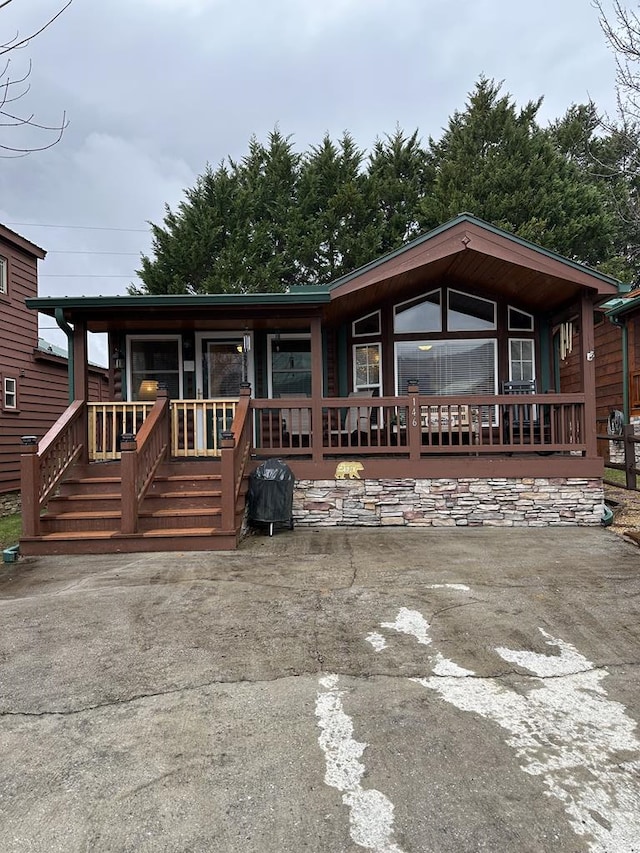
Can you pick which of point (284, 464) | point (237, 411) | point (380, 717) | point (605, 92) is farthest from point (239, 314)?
point (605, 92)

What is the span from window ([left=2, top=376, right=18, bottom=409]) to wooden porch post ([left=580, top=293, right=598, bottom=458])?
11105 millimetres

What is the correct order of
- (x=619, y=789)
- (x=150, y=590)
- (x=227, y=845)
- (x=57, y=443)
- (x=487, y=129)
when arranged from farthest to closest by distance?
(x=487, y=129) < (x=57, y=443) < (x=150, y=590) < (x=619, y=789) < (x=227, y=845)

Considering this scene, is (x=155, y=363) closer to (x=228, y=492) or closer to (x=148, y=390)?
(x=148, y=390)

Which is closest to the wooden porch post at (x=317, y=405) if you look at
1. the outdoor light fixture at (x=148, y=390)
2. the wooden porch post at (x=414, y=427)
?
the wooden porch post at (x=414, y=427)

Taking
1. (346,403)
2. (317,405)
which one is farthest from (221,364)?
(346,403)

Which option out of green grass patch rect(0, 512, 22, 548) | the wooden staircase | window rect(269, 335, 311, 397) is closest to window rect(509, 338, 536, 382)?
window rect(269, 335, 311, 397)

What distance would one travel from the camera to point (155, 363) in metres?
8.45

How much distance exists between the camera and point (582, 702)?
93.3 inches

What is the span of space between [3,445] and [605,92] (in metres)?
13.4

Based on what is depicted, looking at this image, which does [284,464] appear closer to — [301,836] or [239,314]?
[239,314]

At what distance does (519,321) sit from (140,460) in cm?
650

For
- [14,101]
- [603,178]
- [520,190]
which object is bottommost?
[14,101]

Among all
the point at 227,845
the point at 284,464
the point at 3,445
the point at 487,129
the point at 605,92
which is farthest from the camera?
the point at 487,129

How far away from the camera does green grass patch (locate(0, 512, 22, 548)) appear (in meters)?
6.96
